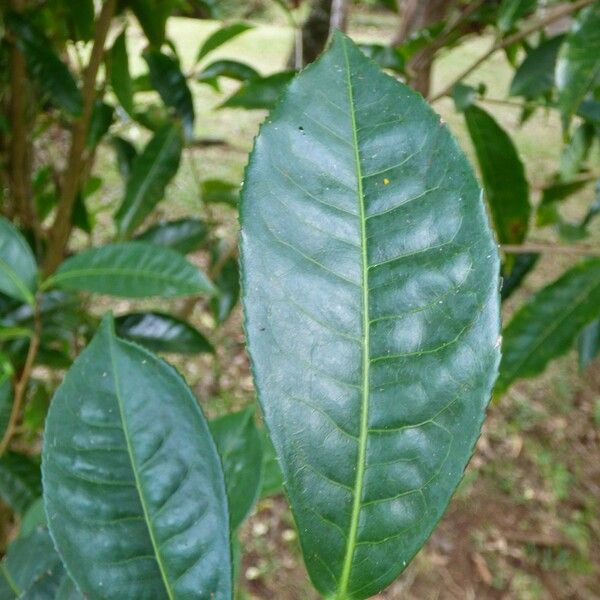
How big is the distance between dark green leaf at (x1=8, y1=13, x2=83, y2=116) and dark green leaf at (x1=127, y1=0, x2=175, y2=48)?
7.2 inches

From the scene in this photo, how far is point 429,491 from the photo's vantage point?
295mm

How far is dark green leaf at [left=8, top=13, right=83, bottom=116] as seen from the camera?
0.90 metres

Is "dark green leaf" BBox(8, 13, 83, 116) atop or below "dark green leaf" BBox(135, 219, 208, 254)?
atop

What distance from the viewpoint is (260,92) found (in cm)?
96

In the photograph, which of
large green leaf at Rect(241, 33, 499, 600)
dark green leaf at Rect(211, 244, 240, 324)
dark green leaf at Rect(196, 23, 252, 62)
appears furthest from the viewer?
dark green leaf at Rect(211, 244, 240, 324)

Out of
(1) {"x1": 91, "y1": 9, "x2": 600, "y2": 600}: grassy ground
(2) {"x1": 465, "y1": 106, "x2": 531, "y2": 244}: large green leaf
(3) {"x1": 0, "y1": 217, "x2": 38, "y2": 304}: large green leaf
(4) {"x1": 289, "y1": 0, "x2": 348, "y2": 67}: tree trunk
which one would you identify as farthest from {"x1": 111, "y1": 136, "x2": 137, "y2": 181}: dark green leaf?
(4) {"x1": 289, "y1": 0, "x2": 348, "y2": 67}: tree trunk

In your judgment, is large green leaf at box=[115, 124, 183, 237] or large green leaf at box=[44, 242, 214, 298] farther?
large green leaf at box=[115, 124, 183, 237]

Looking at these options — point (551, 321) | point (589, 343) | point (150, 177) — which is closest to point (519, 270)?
point (551, 321)

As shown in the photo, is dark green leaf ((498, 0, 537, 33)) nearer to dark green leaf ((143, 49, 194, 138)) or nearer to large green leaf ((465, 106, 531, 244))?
large green leaf ((465, 106, 531, 244))

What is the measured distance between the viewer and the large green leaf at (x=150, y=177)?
997 millimetres

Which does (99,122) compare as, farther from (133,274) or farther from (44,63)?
(133,274)

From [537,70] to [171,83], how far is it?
0.59 meters

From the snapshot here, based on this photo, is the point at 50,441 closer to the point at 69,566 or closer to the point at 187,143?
the point at 69,566

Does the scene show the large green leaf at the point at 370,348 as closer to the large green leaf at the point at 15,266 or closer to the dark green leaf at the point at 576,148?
the large green leaf at the point at 15,266
